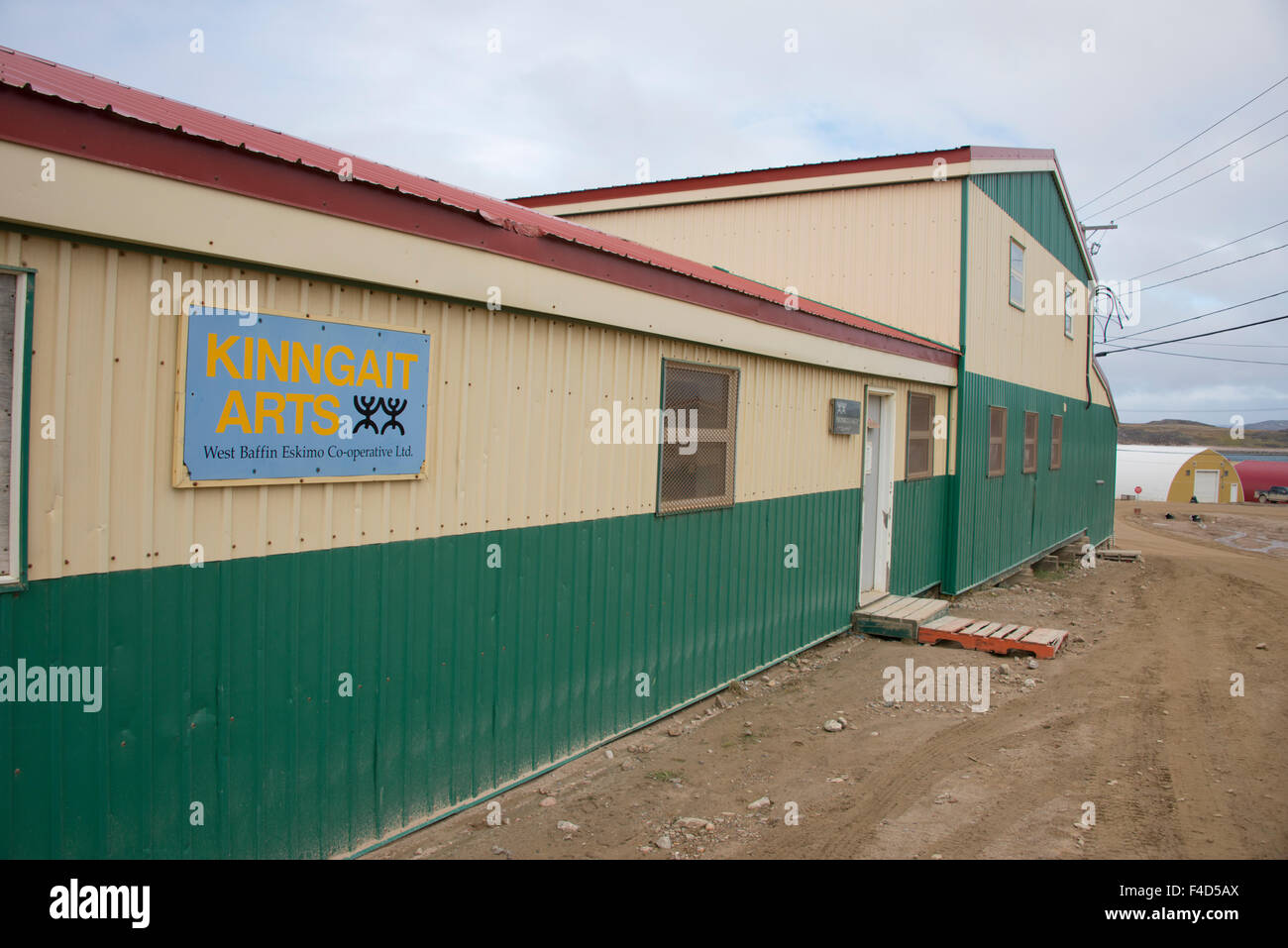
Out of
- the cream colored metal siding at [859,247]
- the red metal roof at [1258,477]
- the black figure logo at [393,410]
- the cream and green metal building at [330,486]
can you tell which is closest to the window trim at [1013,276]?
the cream colored metal siding at [859,247]

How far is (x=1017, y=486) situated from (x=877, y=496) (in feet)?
19.0

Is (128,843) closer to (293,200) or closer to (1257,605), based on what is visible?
(293,200)

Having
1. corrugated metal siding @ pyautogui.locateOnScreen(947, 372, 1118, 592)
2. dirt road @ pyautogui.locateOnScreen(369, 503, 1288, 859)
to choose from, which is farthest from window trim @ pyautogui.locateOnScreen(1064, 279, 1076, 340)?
dirt road @ pyautogui.locateOnScreen(369, 503, 1288, 859)

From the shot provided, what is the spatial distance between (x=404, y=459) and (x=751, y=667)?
163 inches

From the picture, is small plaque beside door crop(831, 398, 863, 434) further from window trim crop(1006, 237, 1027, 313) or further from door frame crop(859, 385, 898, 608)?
window trim crop(1006, 237, 1027, 313)

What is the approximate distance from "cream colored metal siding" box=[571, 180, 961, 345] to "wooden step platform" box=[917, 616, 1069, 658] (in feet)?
13.6

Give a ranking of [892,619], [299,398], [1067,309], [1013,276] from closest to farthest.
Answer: [299,398] → [892,619] → [1013,276] → [1067,309]

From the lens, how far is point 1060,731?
615 cm

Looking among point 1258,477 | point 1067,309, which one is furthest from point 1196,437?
point 1067,309

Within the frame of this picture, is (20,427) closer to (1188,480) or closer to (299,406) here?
(299,406)

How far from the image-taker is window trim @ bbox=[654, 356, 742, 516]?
5777 mm

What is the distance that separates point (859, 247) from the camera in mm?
11664
